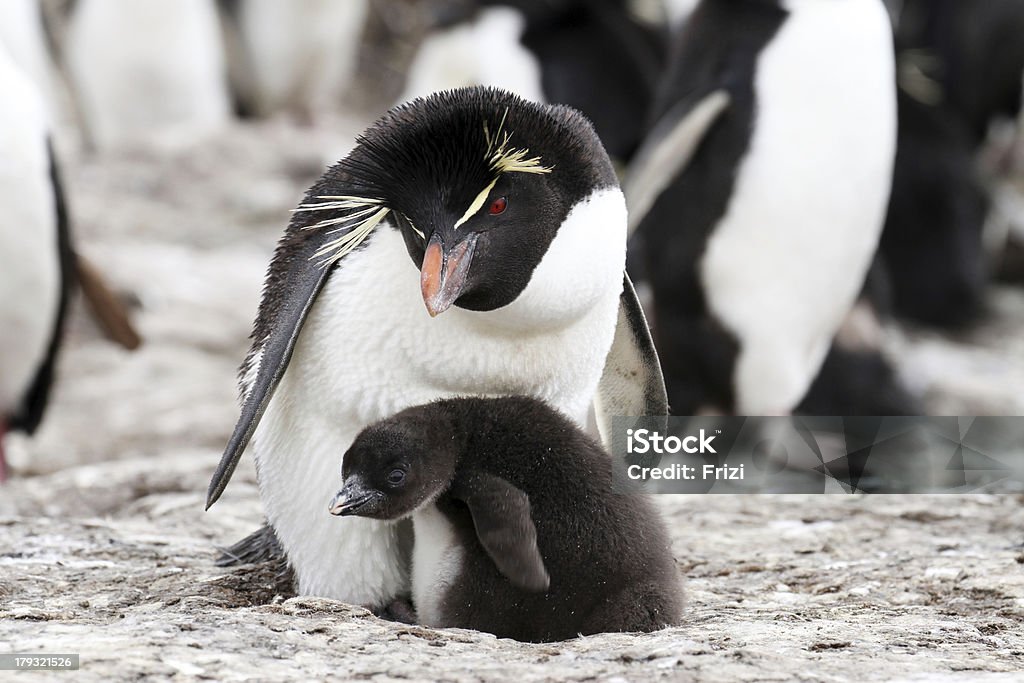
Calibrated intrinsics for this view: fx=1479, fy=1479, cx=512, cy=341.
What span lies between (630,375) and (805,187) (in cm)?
211

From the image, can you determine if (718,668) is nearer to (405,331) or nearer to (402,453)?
(402,453)

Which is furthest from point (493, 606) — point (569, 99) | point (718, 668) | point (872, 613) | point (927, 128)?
point (927, 128)

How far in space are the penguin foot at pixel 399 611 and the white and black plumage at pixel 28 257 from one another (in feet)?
8.34

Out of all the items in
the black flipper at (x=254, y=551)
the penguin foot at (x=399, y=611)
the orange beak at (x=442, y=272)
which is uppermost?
the orange beak at (x=442, y=272)

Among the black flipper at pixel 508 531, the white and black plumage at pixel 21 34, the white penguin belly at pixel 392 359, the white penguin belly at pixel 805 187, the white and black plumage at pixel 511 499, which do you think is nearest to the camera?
the black flipper at pixel 508 531

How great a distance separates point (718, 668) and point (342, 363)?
2.72 ft

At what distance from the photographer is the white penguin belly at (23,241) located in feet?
14.7

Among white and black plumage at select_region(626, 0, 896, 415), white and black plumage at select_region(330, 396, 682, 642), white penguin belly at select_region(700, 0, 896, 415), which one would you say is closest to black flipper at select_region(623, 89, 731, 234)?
white and black plumage at select_region(626, 0, 896, 415)

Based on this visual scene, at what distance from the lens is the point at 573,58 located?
22.8ft

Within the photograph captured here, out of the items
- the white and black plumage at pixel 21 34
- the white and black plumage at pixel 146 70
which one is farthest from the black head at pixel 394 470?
the white and black plumage at pixel 146 70

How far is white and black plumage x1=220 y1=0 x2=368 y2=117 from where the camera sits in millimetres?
10352

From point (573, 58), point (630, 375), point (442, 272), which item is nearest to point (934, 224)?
point (573, 58)

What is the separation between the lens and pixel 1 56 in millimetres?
4621

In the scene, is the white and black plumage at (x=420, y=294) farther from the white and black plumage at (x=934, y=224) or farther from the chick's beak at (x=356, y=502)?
the white and black plumage at (x=934, y=224)
